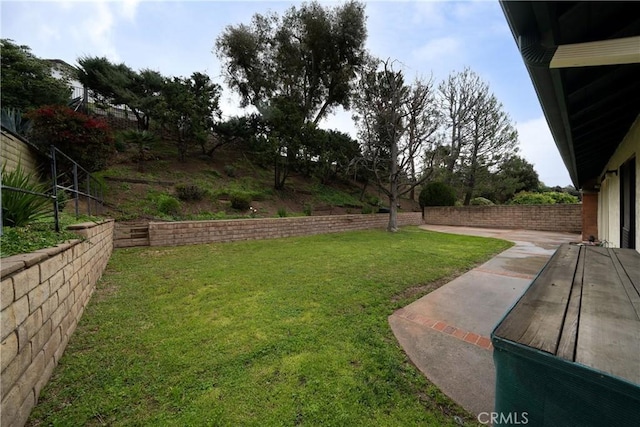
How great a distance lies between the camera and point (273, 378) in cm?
167

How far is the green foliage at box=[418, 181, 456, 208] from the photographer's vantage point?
52.5 feet

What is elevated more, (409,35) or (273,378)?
(409,35)

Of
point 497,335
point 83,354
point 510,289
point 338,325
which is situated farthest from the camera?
point 510,289

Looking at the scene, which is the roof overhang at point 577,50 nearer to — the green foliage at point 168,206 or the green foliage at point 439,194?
the green foliage at point 168,206

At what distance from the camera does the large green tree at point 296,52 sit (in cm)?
1524

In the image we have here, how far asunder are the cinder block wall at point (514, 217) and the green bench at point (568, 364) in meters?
14.2

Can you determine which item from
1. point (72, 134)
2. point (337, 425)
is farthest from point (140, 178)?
point (337, 425)

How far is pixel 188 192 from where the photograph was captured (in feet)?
28.7

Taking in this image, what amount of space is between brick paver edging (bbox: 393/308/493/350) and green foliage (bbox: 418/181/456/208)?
15189 mm

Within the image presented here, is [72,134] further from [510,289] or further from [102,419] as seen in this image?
[510,289]

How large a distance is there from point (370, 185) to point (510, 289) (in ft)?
55.7

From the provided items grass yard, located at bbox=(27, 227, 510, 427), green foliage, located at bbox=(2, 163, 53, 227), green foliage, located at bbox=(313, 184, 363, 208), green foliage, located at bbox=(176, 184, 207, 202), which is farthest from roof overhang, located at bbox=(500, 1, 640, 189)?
green foliage, located at bbox=(313, 184, 363, 208)

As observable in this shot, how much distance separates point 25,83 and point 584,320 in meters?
13.7

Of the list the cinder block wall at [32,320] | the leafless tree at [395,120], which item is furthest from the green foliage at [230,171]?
the cinder block wall at [32,320]
